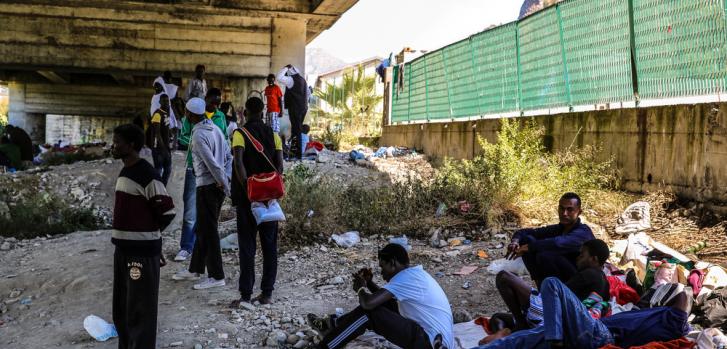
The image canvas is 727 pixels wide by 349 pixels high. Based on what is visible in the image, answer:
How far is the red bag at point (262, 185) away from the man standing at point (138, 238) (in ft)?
4.14

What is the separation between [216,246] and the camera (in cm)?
570

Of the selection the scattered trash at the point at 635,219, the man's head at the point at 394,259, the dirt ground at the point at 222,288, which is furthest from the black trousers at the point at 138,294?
the scattered trash at the point at 635,219

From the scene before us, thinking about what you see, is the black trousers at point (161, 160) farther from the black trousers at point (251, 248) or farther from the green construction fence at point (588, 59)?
the green construction fence at point (588, 59)

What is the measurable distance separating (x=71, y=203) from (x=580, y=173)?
671cm

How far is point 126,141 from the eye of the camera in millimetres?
3896

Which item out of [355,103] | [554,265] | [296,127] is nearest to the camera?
[554,265]

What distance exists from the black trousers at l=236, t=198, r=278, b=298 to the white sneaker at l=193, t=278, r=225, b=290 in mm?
600

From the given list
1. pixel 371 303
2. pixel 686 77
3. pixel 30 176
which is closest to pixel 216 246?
pixel 371 303

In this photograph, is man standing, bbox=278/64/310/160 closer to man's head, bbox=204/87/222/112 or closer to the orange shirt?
the orange shirt

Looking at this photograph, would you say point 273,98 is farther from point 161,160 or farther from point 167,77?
point 161,160

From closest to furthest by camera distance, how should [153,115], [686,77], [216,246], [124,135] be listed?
[124,135] < [216,246] < [686,77] < [153,115]

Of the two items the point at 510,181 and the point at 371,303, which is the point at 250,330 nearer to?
the point at 371,303

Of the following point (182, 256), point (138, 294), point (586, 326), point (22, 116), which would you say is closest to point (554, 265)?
point (586, 326)

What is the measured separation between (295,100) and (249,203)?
668cm
